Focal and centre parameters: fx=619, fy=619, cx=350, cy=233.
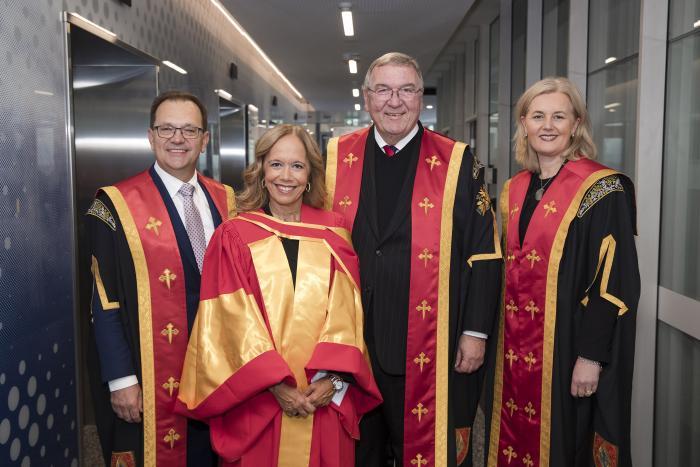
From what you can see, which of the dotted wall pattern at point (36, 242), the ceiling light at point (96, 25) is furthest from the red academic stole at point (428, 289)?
the ceiling light at point (96, 25)

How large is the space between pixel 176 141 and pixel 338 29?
6.73m

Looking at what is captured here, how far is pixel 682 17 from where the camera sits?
3.03 meters

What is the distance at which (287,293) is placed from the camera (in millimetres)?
2182

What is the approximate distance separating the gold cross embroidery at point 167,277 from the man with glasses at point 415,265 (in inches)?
28.9

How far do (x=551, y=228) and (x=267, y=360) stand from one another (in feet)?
4.45

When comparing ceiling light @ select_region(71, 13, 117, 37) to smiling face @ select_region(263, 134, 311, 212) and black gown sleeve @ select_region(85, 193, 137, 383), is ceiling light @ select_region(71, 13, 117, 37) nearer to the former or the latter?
black gown sleeve @ select_region(85, 193, 137, 383)

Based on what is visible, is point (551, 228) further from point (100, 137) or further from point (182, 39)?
point (182, 39)

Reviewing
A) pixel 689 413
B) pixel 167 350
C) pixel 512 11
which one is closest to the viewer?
pixel 167 350

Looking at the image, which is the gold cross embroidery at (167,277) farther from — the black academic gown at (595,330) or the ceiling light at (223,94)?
the ceiling light at (223,94)

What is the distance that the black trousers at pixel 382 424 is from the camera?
2.69 m

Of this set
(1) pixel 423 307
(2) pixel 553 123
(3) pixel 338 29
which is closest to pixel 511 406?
(1) pixel 423 307

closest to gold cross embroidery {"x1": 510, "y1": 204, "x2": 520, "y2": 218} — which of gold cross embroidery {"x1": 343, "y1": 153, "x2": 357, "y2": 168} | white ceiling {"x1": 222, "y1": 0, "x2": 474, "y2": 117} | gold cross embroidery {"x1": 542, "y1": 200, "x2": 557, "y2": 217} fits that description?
gold cross embroidery {"x1": 542, "y1": 200, "x2": 557, "y2": 217}

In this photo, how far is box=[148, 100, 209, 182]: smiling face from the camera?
Result: 2545 mm

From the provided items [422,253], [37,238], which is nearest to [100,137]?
[37,238]
